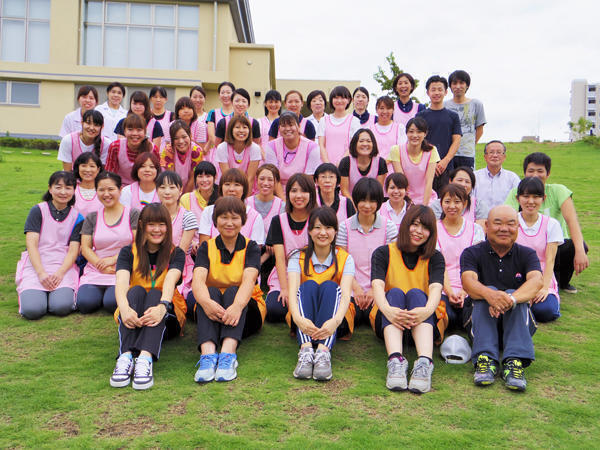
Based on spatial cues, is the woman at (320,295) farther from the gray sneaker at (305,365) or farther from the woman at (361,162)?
the woman at (361,162)

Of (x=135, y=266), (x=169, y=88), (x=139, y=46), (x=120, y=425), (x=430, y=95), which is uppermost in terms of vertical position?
(x=139, y=46)

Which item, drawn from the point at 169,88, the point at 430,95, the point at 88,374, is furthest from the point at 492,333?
the point at 169,88

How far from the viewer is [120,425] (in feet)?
10.3

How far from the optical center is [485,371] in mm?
3752

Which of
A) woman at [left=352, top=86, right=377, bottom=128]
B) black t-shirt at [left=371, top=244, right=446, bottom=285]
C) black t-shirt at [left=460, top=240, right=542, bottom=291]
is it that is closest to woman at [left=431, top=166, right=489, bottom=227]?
black t-shirt at [left=460, top=240, right=542, bottom=291]

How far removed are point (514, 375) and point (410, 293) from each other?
A: 3.18 feet

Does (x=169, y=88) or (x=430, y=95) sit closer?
(x=430, y=95)

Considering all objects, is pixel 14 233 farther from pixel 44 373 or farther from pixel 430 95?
pixel 430 95

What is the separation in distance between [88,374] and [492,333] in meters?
3.10

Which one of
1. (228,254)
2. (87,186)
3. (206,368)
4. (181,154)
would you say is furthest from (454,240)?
(87,186)

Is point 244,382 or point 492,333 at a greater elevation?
point 492,333

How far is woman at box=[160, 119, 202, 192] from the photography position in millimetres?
6496

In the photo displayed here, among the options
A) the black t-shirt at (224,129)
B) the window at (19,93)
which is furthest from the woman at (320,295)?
the window at (19,93)

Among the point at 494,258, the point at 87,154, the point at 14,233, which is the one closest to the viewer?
the point at 494,258
